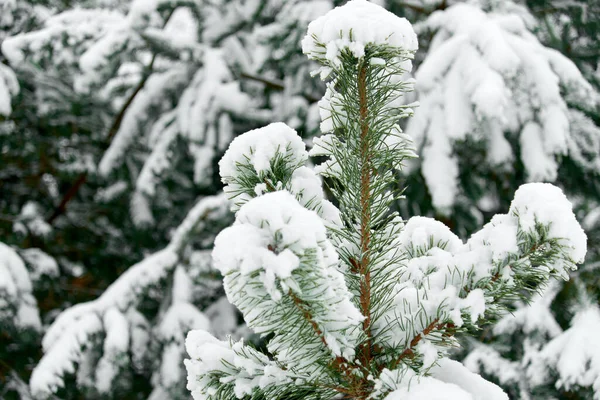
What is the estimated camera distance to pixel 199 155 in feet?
9.06

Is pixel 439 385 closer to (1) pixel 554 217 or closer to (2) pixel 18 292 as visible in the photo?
(1) pixel 554 217

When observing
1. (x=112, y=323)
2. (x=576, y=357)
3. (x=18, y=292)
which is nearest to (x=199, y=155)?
(x=112, y=323)

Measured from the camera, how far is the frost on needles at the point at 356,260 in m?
0.58

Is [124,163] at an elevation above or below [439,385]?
below

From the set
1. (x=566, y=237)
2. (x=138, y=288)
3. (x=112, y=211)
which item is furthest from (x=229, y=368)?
(x=112, y=211)

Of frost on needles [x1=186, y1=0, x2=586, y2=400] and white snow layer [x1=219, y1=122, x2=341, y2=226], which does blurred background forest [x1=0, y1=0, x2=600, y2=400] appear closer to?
frost on needles [x1=186, y1=0, x2=586, y2=400]

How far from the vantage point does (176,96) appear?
10.6 feet

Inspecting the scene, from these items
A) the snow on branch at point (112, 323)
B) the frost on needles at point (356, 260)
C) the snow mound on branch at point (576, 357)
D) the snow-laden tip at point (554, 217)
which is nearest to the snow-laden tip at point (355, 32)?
the frost on needles at point (356, 260)

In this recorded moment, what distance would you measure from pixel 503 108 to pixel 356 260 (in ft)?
4.63

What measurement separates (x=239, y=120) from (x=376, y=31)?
7.73 ft

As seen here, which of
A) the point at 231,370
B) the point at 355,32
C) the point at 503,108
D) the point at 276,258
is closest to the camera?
the point at 276,258

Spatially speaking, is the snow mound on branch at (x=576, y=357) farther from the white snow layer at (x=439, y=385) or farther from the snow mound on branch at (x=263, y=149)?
the snow mound on branch at (x=263, y=149)

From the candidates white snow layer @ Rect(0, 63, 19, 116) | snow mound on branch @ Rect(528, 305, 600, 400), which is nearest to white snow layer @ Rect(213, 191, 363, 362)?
snow mound on branch @ Rect(528, 305, 600, 400)

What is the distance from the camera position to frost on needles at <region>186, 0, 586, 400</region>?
1.90ft
